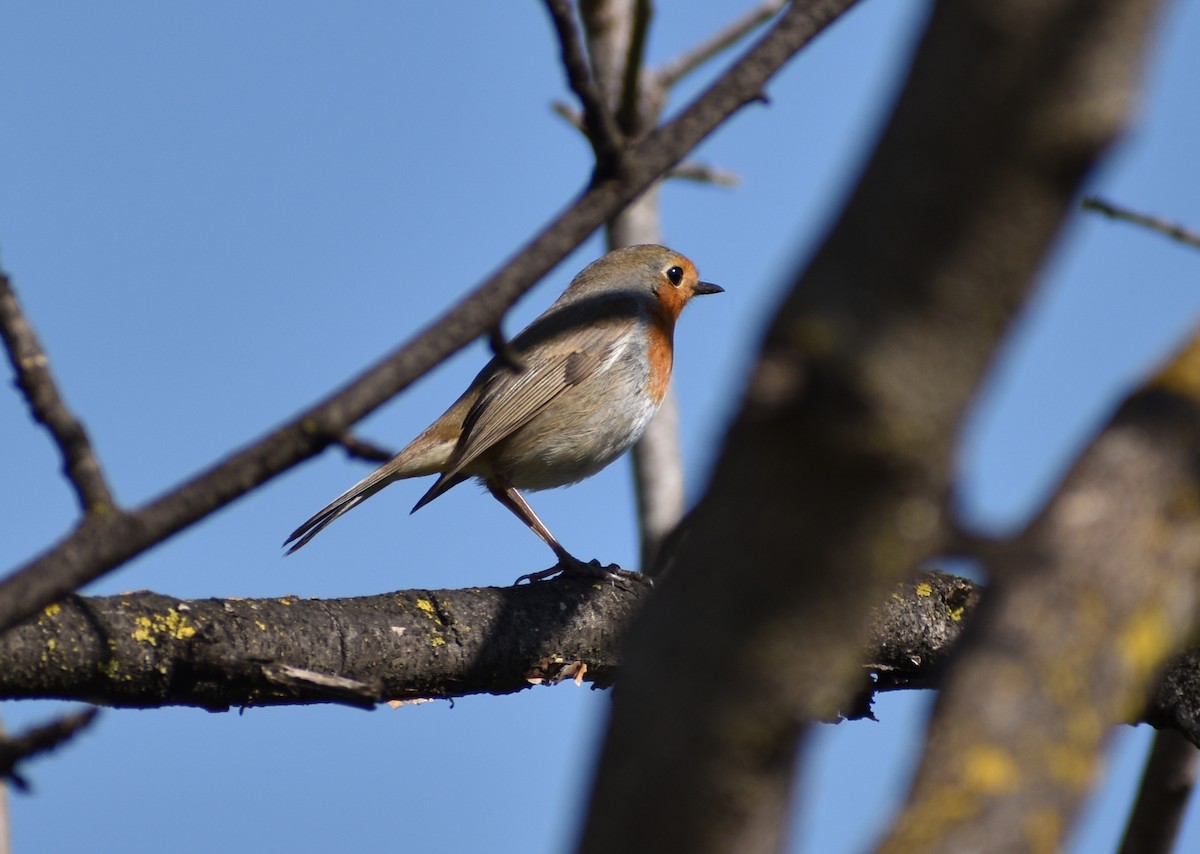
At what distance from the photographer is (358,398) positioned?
6.17ft

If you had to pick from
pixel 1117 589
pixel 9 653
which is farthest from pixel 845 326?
pixel 9 653

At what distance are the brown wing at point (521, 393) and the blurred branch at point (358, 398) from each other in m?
4.59

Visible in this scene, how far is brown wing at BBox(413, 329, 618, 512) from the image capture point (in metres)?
6.73

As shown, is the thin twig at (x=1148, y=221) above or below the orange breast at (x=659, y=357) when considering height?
above

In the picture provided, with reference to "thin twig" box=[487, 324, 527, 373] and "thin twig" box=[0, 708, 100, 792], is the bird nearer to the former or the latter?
"thin twig" box=[487, 324, 527, 373]

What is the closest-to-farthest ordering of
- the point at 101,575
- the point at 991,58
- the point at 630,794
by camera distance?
the point at 991,58, the point at 630,794, the point at 101,575

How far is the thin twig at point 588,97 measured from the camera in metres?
2.10

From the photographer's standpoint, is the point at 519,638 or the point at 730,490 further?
the point at 519,638

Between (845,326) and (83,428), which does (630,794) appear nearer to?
Result: (845,326)

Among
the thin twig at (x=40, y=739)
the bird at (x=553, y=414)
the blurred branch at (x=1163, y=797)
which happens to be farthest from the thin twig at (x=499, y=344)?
the bird at (x=553, y=414)

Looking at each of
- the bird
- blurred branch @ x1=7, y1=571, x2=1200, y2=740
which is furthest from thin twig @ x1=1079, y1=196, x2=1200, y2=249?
the bird

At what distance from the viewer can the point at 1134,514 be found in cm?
150

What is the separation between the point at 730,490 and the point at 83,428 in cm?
127

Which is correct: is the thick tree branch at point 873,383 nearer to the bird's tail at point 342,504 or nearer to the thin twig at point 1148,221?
the thin twig at point 1148,221
